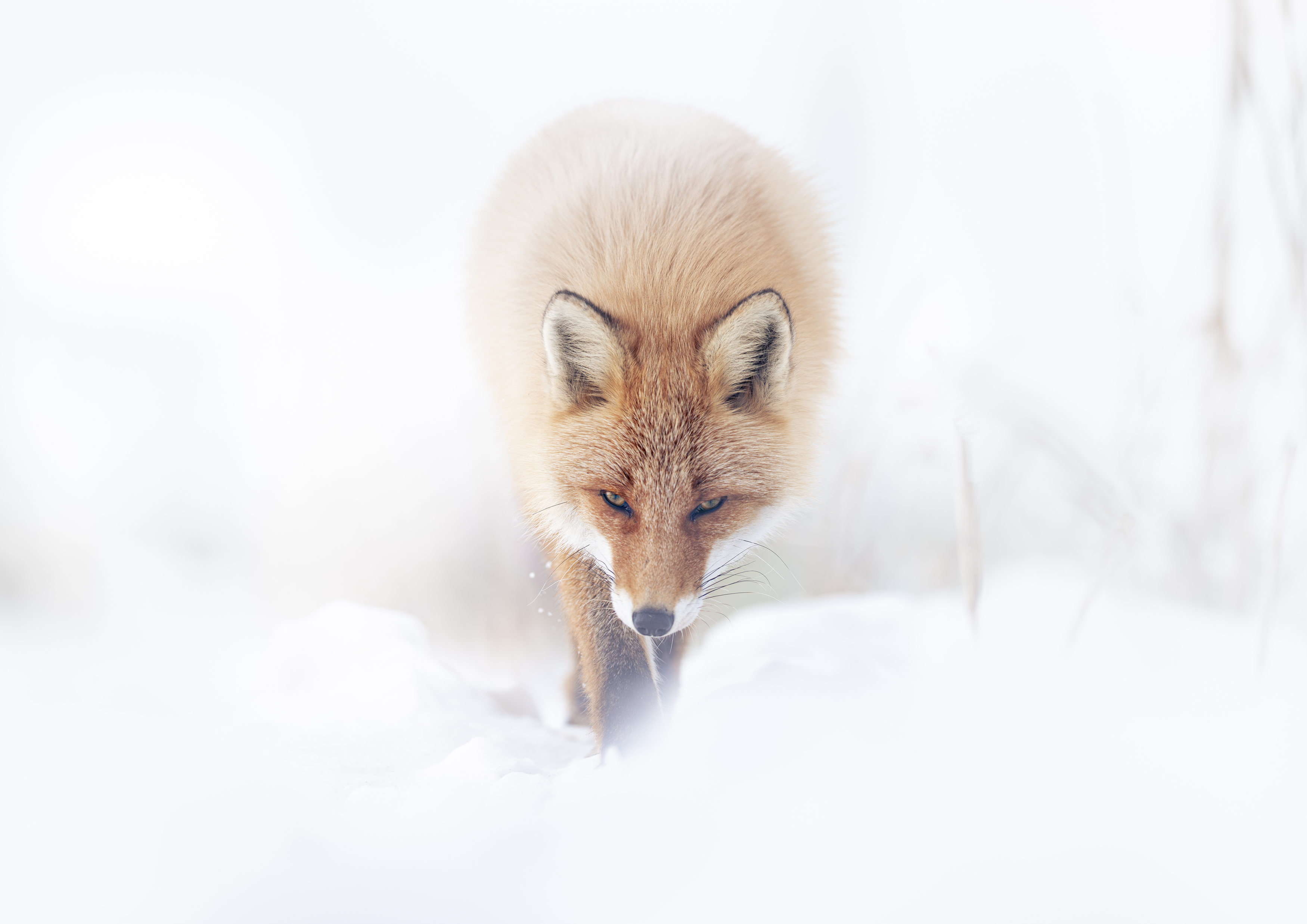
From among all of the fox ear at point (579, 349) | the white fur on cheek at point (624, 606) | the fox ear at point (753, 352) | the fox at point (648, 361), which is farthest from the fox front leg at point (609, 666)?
the fox ear at point (753, 352)

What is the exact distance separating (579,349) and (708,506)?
382 millimetres

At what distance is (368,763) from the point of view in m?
1.20

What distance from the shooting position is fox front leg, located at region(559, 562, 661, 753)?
1490mm

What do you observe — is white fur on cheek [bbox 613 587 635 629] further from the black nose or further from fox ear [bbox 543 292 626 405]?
fox ear [bbox 543 292 626 405]

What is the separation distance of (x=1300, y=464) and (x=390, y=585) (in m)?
2.32

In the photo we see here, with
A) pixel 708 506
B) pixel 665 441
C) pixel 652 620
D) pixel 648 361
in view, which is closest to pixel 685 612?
pixel 652 620

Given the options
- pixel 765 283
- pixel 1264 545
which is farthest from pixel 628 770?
pixel 1264 545

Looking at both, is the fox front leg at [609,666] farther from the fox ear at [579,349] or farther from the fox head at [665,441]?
the fox ear at [579,349]

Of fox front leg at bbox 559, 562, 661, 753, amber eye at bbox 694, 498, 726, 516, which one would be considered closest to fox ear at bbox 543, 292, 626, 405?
amber eye at bbox 694, 498, 726, 516

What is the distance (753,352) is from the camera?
1308 millimetres

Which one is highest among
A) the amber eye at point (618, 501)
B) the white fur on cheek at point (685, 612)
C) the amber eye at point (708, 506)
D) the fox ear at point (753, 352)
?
the fox ear at point (753, 352)

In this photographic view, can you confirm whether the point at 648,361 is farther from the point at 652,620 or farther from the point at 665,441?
the point at 652,620

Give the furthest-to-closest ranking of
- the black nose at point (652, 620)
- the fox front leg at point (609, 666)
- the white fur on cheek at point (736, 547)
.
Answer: the fox front leg at point (609, 666), the white fur on cheek at point (736, 547), the black nose at point (652, 620)

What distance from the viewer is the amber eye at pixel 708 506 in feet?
4.32
